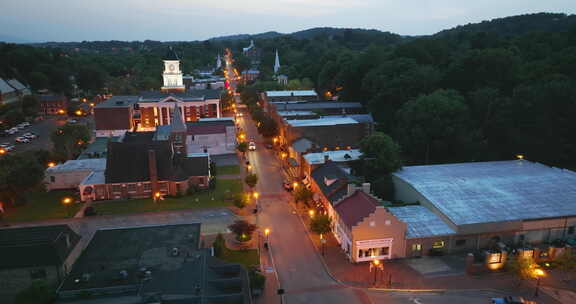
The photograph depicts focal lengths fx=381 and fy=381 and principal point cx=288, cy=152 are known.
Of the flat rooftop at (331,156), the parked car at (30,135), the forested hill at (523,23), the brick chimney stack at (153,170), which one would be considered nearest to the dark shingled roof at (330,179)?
the flat rooftop at (331,156)

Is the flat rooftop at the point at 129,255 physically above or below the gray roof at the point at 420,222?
above

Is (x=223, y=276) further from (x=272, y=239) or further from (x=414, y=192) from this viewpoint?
(x=414, y=192)

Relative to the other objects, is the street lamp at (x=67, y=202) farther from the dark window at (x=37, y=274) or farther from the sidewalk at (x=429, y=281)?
the sidewalk at (x=429, y=281)

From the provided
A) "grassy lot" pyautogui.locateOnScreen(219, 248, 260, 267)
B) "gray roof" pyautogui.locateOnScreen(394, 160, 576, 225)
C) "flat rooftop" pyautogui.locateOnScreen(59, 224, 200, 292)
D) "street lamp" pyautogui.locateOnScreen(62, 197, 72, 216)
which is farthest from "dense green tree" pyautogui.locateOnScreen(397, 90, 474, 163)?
"street lamp" pyautogui.locateOnScreen(62, 197, 72, 216)

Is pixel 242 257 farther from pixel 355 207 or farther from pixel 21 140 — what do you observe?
pixel 21 140

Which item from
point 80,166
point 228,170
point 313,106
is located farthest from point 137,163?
point 313,106

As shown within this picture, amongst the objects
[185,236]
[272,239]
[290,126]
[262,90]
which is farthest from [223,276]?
[262,90]
